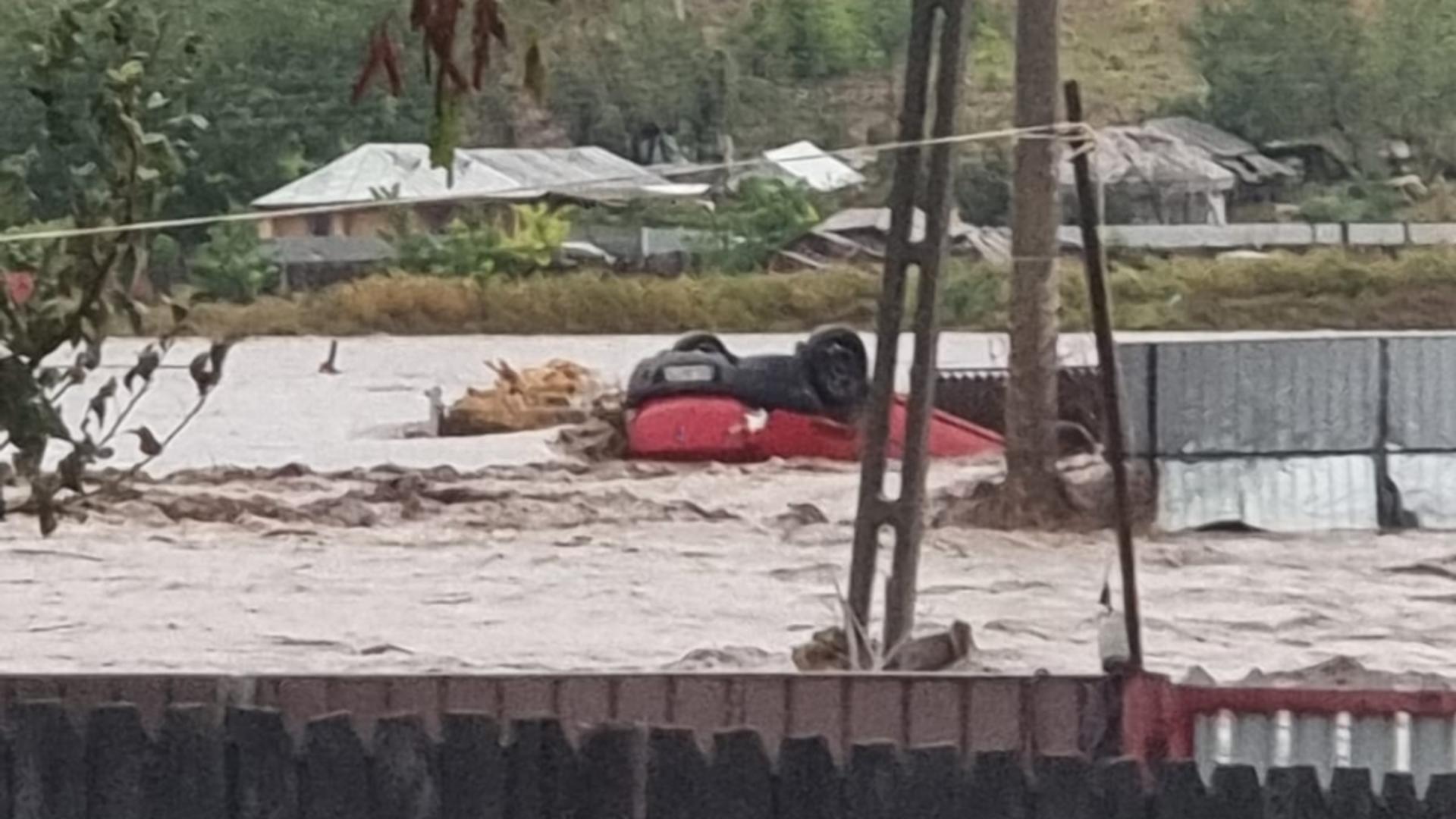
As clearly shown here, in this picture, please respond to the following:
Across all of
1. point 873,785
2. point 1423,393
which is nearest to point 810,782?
point 873,785

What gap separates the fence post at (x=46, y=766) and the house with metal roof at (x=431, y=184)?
0.53m

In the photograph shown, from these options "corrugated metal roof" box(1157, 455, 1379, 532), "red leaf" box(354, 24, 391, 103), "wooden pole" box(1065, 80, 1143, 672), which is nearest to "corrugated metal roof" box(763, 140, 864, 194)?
"wooden pole" box(1065, 80, 1143, 672)

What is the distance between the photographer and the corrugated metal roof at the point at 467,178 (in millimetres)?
1743

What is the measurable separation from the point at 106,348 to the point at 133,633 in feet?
1.59

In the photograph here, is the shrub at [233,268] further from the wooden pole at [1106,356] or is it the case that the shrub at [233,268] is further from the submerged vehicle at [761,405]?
the wooden pole at [1106,356]

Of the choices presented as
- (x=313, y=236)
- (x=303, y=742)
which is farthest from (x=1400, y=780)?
(x=313, y=236)

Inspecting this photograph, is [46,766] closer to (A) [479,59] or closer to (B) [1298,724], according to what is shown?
(A) [479,59]

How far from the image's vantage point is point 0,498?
1.44 m

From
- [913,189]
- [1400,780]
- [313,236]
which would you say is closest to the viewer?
[1400,780]

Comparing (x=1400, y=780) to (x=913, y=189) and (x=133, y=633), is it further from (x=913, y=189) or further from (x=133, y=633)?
(x=133, y=633)

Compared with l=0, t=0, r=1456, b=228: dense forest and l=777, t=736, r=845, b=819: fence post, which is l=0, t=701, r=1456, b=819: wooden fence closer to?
l=777, t=736, r=845, b=819: fence post

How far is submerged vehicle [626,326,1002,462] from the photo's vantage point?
5.96 feet

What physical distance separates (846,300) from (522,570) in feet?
1.34

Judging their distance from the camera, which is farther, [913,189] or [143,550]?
[143,550]
